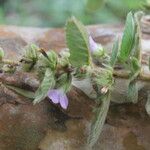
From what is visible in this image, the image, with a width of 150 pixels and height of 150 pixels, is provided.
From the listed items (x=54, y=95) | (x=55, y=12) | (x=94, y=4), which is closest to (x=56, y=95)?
(x=54, y=95)

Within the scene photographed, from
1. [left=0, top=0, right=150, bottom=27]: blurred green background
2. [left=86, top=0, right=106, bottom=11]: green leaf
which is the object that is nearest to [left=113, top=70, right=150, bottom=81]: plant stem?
[left=86, top=0, right=106, bottom=11]: green leaf

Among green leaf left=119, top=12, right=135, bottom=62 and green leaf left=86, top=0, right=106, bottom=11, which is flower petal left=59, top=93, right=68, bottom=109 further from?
green leaf left=86, top=0, right=106, bottom=11

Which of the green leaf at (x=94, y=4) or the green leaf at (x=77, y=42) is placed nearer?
the green leaf at (x=77, y=42)

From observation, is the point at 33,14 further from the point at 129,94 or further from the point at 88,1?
the point at 129,94

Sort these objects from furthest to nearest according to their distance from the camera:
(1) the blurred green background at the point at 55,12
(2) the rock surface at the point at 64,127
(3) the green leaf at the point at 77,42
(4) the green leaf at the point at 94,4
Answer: (1) the blurred green background at the point at 55,12 → (4) the green leaf at the point at 94,4 → (2) the rock surface at the point at 64,127 → (3) the green leaf at the point at 77,42

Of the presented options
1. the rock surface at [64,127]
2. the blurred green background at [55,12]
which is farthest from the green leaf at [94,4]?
the blurred green background at [55,12]

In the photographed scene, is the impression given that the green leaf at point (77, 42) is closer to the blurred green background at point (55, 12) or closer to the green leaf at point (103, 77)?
the green leaf at point (103, 77)
